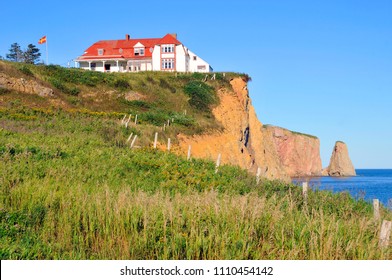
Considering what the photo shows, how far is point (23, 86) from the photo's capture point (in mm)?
45125

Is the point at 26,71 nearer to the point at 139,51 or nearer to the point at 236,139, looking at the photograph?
the point at 236,139

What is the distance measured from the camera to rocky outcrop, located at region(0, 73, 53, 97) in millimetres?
44287

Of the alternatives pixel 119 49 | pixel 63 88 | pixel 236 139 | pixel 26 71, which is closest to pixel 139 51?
pixel 119 49

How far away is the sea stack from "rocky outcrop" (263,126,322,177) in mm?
10668

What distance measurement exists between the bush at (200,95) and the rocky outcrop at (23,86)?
16264mm

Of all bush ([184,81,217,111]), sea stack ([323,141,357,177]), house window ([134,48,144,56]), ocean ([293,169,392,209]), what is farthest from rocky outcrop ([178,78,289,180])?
sea stack ([323,141,357,177])

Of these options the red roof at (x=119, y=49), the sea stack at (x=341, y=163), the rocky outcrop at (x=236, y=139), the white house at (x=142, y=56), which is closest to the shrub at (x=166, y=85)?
the rocky outcrop at (x=236, y=139)

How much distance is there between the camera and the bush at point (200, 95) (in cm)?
5281

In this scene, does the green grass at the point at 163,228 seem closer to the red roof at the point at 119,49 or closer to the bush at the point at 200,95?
the bush at the point at 200,95

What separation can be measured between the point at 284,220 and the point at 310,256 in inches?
57.7

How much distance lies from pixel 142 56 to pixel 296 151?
298 feet

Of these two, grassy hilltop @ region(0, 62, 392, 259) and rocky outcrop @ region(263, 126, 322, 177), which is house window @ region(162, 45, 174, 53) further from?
rocky outcrop @ region(263, 126, 322, 177)

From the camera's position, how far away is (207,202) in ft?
32.9

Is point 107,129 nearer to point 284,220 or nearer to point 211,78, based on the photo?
point 284,220
